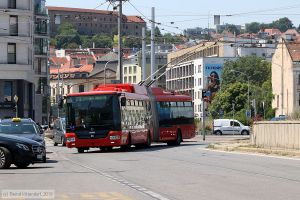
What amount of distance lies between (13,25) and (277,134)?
148ft

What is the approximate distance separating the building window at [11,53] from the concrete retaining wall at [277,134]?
40007 millimetres

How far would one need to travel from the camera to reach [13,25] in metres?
77.8

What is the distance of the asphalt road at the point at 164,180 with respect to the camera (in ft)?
55.5

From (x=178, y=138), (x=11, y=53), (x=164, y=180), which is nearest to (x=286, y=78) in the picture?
(x=11, y=53)

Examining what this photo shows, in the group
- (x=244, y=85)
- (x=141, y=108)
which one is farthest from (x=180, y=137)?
(x=244, y=85)

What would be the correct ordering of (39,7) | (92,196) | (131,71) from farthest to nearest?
(131,71)
(39,7)
(92,196)

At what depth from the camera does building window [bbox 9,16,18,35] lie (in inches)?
3051

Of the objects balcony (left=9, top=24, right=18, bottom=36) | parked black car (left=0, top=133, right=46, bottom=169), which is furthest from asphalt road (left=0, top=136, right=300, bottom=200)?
balcony (left=9, top=24, right=18, bottom=36)

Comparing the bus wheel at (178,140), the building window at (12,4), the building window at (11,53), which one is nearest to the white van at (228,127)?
the building window at (11,53)

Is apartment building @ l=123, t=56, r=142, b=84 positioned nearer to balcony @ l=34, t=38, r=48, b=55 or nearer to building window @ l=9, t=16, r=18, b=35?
balcony @ l=34, t=38, r=48, b=55

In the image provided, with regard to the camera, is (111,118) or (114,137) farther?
(111,118)

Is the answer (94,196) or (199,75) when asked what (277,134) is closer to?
(94,196)

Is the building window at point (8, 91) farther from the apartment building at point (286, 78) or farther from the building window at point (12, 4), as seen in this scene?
the apartment building at point (286, 78)

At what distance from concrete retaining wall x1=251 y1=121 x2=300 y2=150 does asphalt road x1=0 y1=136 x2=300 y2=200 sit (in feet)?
19.9
